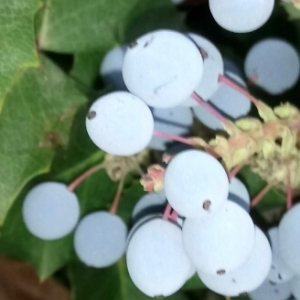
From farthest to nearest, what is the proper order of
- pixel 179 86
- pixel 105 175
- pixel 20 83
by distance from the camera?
pixel 105 175 → pixel 20 83 → pixel 179 86

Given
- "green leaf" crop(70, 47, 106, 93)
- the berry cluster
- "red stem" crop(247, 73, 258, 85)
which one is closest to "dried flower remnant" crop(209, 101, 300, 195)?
the berry cluster

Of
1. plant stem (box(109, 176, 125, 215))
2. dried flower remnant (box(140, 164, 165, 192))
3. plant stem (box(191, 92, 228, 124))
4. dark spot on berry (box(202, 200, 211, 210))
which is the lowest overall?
plant stem (box(109, 176, 125, 215))

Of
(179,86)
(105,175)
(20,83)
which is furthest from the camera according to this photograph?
(105,175)

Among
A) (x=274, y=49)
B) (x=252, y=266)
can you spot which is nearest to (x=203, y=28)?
(x=274, y=49)

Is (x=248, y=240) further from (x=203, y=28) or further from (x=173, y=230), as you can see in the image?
(x=203, y=28)

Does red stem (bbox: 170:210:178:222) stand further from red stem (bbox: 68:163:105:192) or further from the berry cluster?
red stem (bbox: 68:163:105:192)

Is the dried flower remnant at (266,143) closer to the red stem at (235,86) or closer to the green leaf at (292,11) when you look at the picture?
the red stem at (235,86)
